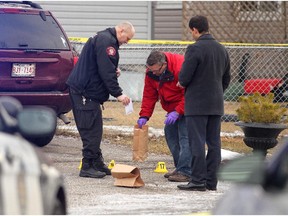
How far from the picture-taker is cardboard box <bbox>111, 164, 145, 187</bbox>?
405 inches

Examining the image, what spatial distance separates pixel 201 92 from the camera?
10195 mm

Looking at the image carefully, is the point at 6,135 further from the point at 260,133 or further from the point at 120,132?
the point at 120,132

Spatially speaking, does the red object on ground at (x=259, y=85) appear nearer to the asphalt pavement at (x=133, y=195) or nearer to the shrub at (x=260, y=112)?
the asphalt pavement at (x=133, y=195)

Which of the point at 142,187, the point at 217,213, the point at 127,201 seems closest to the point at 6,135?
the point at 217,213

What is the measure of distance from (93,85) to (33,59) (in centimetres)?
172

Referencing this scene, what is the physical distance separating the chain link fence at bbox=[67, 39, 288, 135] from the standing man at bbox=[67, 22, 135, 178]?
5.25 meters

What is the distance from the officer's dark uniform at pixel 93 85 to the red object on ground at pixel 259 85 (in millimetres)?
7324

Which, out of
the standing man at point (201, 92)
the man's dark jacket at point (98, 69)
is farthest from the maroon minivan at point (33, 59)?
the standing man at point (201, 92)

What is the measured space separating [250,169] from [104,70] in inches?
203

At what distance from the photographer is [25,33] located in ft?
41.5

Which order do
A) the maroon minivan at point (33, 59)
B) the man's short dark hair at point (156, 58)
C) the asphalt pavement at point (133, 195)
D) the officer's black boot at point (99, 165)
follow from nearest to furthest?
the asphalt pavement at point (133, 195)
the man's short dark hair at point (156, 58)
the officer's black boot at point (99, 165)
the maroon minivan at point (33, 59)

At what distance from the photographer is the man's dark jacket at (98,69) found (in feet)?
35.4

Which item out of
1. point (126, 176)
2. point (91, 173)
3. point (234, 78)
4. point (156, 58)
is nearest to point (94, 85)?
point (156, 58)

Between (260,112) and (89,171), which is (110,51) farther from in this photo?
(260,112)
